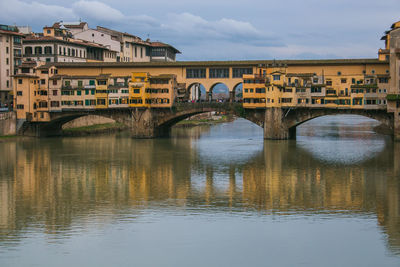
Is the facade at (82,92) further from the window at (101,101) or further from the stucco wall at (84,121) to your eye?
the stucco wall at (84,121)

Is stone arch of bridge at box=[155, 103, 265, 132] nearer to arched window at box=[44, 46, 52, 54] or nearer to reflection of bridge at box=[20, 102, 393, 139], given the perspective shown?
reflection of bridge at box=[20, 102, 393, 139]

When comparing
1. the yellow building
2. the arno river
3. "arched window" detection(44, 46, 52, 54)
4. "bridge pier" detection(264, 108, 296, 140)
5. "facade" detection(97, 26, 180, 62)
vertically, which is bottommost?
the arno river

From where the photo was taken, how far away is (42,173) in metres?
41.8

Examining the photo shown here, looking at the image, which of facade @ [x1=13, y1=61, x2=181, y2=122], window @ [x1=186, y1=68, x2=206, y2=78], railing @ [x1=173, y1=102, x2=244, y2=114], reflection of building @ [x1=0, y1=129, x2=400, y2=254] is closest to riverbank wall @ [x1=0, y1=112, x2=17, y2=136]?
facade @ [x1=13, y1=61, x2=181, y2=122]

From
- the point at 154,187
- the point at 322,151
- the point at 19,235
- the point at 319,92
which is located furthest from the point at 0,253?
the point at 319,92

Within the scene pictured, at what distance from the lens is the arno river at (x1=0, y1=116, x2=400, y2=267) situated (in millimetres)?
22922

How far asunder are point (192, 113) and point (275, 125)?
9.94 metres

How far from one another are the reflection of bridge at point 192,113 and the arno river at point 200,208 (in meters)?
9.96

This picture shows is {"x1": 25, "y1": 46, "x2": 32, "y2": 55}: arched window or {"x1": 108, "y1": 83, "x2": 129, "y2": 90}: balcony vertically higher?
{"x1": 25, "y1": 46, "x2": 32, "y2": 55}: arched window

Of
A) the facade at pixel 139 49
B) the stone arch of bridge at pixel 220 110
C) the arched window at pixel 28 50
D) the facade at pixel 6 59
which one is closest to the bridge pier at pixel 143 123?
the stone arch of bridge at pixel 220 110

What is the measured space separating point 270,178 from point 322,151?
16.1 metres

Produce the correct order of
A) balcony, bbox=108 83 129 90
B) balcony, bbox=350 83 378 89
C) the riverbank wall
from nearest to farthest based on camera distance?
1. balcony, bbox=350 83 378 89
2. the riverbank wall
3. balcony, bbox=108 83 129 90

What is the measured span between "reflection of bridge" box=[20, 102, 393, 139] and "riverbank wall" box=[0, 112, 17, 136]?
100 centimetres

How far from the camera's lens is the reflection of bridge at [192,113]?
209ft
